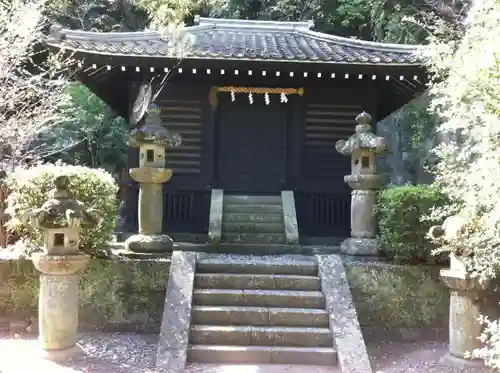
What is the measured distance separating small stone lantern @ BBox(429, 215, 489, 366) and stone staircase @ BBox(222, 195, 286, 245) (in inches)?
148

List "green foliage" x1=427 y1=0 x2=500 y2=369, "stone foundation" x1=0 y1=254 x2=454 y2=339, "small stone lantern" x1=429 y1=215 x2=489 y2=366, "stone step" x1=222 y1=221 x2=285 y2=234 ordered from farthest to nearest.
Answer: "stone step" x1=222 y1=221 x2=285 y2=234 < "stone foundation" x1=0 y1=254 x2=454 y2=339 < "small stone lantern" x1=429 y1=215 x2=489 y2=366 < "green foliage" x1=427 y1=0 x2=500 y2=369

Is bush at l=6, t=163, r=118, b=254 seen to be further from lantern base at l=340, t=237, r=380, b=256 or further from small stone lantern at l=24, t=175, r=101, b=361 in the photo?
lantern base at l=340, t=237, r=380, b=256

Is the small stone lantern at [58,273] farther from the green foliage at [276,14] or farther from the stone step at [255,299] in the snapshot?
the green foliage at [276,14]

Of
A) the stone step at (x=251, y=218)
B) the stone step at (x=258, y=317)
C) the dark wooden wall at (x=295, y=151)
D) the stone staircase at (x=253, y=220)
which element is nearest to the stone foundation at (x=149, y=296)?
the stone step at (x=258, y=317)

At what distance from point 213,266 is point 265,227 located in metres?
2.56

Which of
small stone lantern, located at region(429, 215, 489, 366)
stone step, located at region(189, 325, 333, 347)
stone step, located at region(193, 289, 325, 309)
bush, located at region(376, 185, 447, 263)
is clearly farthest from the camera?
bush, located at region(376, 185, 447, 263)

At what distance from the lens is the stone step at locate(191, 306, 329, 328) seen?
6172 millimetres

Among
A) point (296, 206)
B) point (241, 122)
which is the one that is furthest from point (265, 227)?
point (241, 122)

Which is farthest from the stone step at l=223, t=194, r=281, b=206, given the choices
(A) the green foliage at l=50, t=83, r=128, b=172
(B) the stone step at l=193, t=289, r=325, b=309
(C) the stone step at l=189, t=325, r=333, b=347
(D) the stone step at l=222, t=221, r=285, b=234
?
(A) the green foliage at l=50, t=83, r=128, b=172

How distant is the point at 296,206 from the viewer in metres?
10.2

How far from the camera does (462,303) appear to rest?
228 inches

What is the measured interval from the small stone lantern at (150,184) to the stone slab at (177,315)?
504mm

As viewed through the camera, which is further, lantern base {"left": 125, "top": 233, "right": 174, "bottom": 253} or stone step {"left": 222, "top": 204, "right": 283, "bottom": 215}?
stone step {"left": 222, "top": 204, "right": 283, "bottom": 215}

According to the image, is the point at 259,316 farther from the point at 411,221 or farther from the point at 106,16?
the point at 106,16
